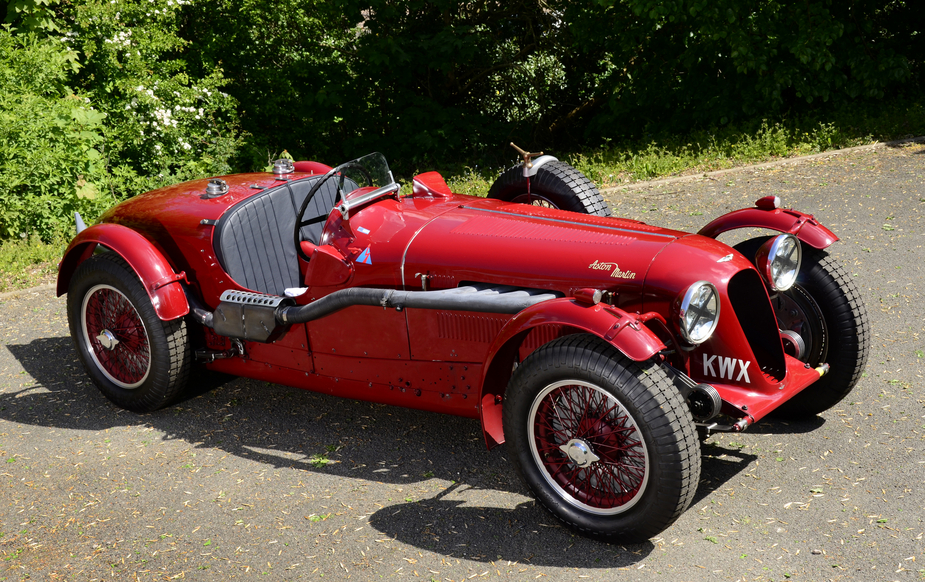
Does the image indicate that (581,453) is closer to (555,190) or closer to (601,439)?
(601,439)

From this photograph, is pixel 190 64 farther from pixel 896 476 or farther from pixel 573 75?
pixel 896 476

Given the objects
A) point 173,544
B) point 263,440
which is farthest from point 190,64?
point 173,544

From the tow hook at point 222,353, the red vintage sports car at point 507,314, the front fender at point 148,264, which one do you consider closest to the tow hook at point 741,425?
the red vintage sports car at point 507,314

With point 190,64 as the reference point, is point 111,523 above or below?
below

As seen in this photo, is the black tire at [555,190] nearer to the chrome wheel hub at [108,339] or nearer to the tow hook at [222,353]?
the tow hook at [222,353]

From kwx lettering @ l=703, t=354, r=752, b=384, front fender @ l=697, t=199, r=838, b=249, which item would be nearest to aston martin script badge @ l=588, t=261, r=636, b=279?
kwx lettering @ l=703, t=354, r=752, b=384

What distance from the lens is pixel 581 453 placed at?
3.49 metres

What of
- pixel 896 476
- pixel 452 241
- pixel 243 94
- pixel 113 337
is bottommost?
pixel 896 476

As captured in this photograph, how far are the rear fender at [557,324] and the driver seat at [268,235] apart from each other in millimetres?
1826

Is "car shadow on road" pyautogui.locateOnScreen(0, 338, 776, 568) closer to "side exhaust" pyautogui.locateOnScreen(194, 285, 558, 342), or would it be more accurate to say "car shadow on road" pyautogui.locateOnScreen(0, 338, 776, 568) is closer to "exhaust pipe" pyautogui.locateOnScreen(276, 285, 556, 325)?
"side exhaust" pyautogui.locateOnScreen(194, 285, 558, 342)

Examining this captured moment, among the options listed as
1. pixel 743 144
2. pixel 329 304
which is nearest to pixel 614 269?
pixel 329 304

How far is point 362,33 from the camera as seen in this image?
13.2 m

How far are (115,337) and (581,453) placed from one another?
10.7 ft

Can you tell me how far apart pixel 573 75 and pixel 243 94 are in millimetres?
5709
